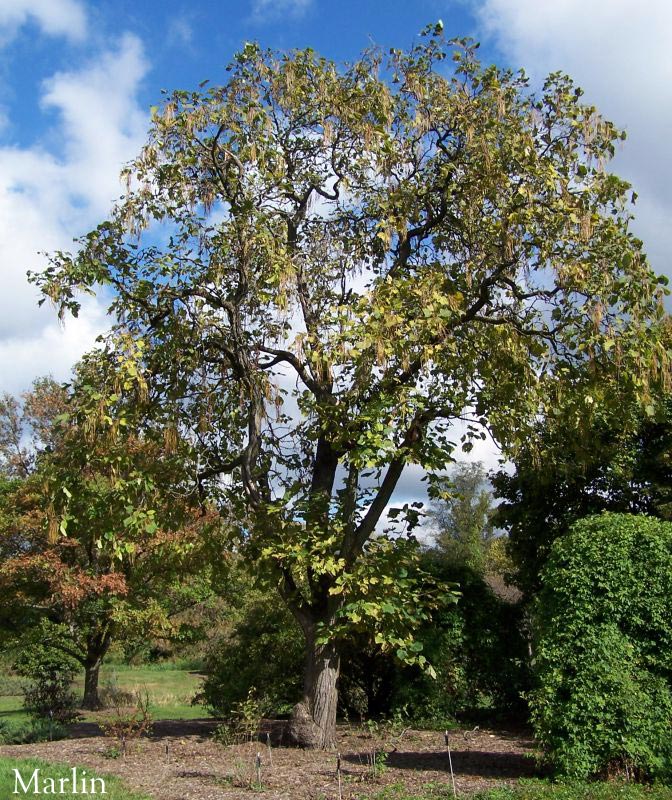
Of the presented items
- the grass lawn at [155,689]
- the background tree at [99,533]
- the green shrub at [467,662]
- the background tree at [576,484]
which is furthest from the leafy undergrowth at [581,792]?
the grass lawn at [155,689]

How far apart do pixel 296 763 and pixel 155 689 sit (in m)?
16.3

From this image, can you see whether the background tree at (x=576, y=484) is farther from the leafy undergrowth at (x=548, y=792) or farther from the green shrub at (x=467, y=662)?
the leafy undergrowth at (x=548, y=792)

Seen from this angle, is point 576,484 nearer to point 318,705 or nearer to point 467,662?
point 467,662

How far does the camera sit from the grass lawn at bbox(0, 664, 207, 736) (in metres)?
15.7

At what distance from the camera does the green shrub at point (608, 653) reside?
608 cm

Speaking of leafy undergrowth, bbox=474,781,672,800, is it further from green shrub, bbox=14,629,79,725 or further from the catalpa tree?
green shrub, bbox=14,629,79,725

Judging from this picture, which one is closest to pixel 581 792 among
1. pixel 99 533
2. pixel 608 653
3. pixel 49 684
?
pixel 608 653

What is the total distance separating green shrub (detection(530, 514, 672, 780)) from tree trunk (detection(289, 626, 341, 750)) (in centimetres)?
268

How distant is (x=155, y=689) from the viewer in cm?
2203

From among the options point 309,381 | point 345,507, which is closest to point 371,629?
point 345,507

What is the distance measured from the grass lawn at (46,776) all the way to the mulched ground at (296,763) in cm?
21

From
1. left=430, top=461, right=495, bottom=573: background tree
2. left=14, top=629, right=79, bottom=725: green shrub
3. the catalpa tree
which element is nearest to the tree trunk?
the catalpa tree

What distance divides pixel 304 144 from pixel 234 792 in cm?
750

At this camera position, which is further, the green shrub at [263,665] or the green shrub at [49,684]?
the green shrub at [49,684]
